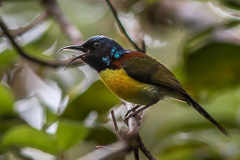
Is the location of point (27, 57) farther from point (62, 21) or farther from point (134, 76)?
point (134, 76)

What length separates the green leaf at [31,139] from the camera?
2352 millimetres

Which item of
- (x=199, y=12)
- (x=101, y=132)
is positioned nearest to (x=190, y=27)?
(x=199, y=12)

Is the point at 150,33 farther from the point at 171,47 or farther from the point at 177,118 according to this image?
the point at 177,118

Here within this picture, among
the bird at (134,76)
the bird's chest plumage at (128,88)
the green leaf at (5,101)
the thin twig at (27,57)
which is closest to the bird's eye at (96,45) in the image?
the bird at (134,76)

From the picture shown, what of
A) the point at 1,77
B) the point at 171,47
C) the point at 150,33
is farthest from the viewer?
the point at 171,47

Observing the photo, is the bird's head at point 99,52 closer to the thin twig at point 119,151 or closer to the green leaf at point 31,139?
the green leaf at point 31,139

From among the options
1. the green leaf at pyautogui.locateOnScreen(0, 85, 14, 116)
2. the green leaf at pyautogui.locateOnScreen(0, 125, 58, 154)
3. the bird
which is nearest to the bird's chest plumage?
the bird

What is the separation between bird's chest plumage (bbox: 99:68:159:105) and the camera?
Result: 99.4 inches

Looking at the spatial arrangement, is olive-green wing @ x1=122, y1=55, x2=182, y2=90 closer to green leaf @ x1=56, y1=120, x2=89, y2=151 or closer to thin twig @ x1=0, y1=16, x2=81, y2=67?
green leaf @ x1=56, y1=120, x2=89, y2=151

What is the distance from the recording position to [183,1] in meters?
4.06

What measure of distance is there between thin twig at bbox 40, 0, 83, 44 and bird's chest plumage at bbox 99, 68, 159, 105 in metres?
0.69

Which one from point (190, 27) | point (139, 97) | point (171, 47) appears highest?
point (139, 97)

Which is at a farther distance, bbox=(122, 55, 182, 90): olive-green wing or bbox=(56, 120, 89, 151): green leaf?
bbox=(122, 55, 182, 90): olive-green wing

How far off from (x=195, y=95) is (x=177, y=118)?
0.24m
